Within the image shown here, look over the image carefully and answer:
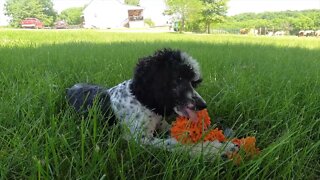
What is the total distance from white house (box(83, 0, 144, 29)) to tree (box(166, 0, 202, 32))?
87.3 ft

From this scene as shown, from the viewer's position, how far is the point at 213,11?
49.9 meters

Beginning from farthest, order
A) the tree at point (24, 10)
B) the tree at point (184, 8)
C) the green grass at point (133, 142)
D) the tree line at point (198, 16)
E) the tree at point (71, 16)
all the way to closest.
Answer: the tree at point (71, 16) < the tree at point (24, 10) < the tree line at point (198, 16) < the tree at point (184, 8) < the green grass at point (133, 142)

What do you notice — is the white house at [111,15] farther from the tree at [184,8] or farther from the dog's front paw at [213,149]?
the dog's front paw at [213,149]

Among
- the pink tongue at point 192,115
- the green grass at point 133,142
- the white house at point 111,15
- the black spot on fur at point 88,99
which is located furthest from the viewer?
the white house at point 111,15

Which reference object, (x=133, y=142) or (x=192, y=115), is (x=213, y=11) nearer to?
(x=192, y=115)

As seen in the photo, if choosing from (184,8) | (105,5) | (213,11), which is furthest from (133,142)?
(105,5)

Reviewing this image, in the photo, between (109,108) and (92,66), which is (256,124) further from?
(92,66)

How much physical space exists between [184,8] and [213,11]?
6269mm

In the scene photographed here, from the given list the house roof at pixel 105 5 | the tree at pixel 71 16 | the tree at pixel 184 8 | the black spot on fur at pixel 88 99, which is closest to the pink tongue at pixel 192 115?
the black spot on fur at pixel 88 99

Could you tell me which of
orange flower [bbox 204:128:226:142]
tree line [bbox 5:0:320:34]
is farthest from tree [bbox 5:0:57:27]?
orange flower [bbox 204:128:226:142]

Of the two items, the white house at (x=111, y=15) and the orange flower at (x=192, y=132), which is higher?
the white house at (x=111, y=15)

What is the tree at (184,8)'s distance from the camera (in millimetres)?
45312

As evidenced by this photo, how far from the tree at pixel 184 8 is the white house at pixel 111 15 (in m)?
26.6

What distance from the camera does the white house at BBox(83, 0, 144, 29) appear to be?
2845 inches
